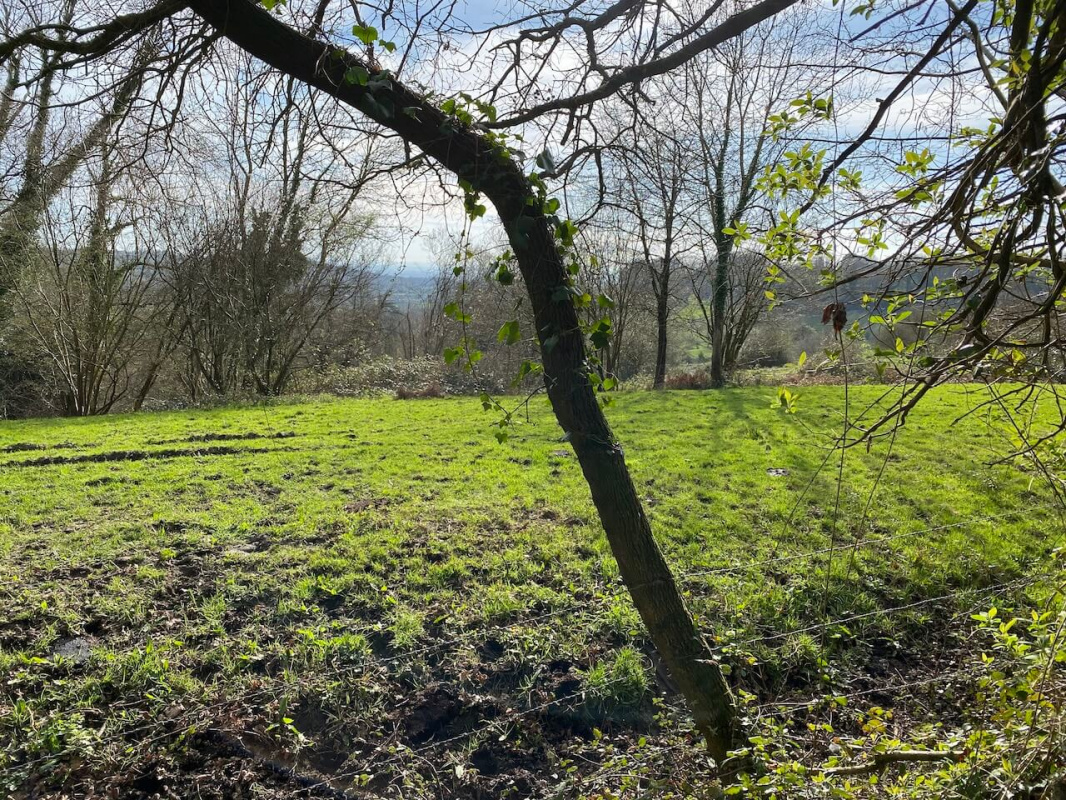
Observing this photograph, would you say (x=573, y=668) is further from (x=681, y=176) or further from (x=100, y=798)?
(x=681, y=176)

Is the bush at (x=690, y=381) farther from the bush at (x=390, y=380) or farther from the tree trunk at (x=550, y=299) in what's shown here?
the tree trunk at (x=550, y=299)

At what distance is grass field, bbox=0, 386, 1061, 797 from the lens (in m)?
2.88

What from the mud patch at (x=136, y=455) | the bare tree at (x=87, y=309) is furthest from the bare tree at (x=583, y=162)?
the bare tree at (x=87, y=309)

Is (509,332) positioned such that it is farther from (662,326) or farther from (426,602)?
(662,326)

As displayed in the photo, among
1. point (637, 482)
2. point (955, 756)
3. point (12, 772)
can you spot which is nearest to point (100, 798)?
point (12, 772)

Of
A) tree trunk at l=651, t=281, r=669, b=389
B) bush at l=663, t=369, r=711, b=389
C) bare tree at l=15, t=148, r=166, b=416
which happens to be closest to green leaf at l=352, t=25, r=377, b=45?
bare tree at l=15, t=148, r=166, b=416

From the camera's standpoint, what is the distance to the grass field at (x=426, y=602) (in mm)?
2879

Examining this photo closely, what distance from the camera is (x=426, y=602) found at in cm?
416

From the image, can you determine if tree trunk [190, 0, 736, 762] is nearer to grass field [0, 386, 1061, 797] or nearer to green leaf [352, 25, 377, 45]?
green leaf [352, 25, 377, 45]

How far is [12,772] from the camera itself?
2.61 m

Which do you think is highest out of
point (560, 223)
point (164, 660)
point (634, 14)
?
point (634, 14)

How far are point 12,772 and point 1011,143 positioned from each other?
14.5ft

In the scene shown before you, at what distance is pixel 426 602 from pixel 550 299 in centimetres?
284

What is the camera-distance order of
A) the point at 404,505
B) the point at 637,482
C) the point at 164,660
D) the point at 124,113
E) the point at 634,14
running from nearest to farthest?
the point at 124,113, the point at 634,14, the point at 164,660, the point at 404,505, the point at 637,482
